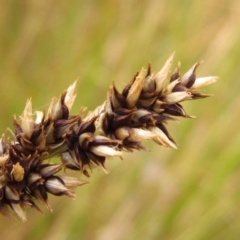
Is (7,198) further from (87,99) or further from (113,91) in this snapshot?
(87,99)

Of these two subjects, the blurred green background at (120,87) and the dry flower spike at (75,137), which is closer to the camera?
the dry flower spike at (75,137)

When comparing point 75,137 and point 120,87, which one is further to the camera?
point 120,87

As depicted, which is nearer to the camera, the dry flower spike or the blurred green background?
the dry flower spike

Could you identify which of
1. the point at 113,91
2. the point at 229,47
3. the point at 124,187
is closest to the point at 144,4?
the point at 229,47
